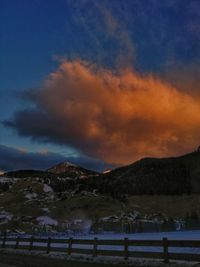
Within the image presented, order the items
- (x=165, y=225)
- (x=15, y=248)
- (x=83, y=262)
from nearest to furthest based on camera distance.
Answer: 1. (x=83, y=262)
2. (x=15, y=248)
3. (x=165, y=225)

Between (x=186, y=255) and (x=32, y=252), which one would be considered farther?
(x=32, y=252)

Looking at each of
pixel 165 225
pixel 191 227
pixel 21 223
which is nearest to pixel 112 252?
pixel 191 227

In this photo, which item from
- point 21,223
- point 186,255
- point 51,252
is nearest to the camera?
point 186,255

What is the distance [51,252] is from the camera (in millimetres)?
33656

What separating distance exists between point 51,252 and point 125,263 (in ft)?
38.0

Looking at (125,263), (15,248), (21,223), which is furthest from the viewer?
(21,223)

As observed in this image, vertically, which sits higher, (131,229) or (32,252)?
(131,229)

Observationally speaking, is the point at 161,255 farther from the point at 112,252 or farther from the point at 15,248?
the point at 15,248

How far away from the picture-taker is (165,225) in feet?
392

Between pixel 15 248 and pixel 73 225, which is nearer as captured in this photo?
pixel 15 248

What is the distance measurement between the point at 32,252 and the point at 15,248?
660 cm

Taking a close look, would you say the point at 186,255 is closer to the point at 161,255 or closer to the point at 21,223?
the point at 161,255

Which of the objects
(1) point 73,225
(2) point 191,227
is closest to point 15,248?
(2) point 191,227

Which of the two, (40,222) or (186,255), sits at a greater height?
(40,222)
